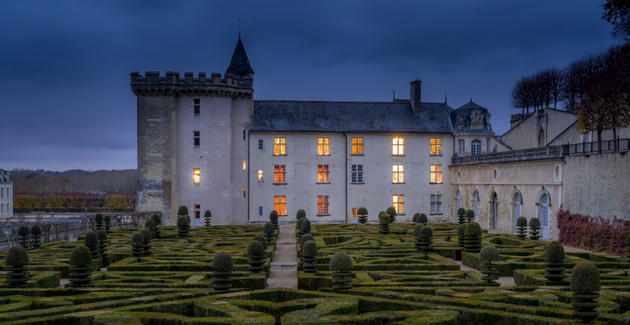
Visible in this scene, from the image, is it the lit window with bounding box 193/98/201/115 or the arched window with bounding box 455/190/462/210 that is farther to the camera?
the arched window with bounding box 455/190/462/210

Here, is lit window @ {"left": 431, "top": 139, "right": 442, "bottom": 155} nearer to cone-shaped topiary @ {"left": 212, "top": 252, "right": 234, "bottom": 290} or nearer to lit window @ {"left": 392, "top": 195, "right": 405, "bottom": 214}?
lit window @ {"left": 392, "top": 195, "right": 405, "bottom": 214}

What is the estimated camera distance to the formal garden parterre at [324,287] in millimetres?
12039

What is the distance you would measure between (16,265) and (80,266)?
73.1 inches

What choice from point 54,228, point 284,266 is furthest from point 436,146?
point 54,228

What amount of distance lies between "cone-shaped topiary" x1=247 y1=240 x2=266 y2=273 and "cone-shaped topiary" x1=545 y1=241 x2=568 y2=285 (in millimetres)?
9297

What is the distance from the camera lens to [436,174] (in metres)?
45.8

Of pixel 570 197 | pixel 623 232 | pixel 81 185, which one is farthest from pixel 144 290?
pixel 81 185

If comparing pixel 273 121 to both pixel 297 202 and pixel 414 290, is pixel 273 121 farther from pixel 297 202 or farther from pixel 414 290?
pixel 414 290

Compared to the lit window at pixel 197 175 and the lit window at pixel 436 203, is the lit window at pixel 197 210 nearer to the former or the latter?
the lit window at pixel 197 175

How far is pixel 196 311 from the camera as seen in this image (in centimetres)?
1305

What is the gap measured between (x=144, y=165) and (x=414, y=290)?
1235 inches

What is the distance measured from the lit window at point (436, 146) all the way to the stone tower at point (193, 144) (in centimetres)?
1596

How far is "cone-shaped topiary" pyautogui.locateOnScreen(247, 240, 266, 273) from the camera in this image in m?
17.9

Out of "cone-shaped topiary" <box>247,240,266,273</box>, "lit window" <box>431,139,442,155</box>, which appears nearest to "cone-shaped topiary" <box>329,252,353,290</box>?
"cone-shaped topiary" <box>247,240,266,273</box>
